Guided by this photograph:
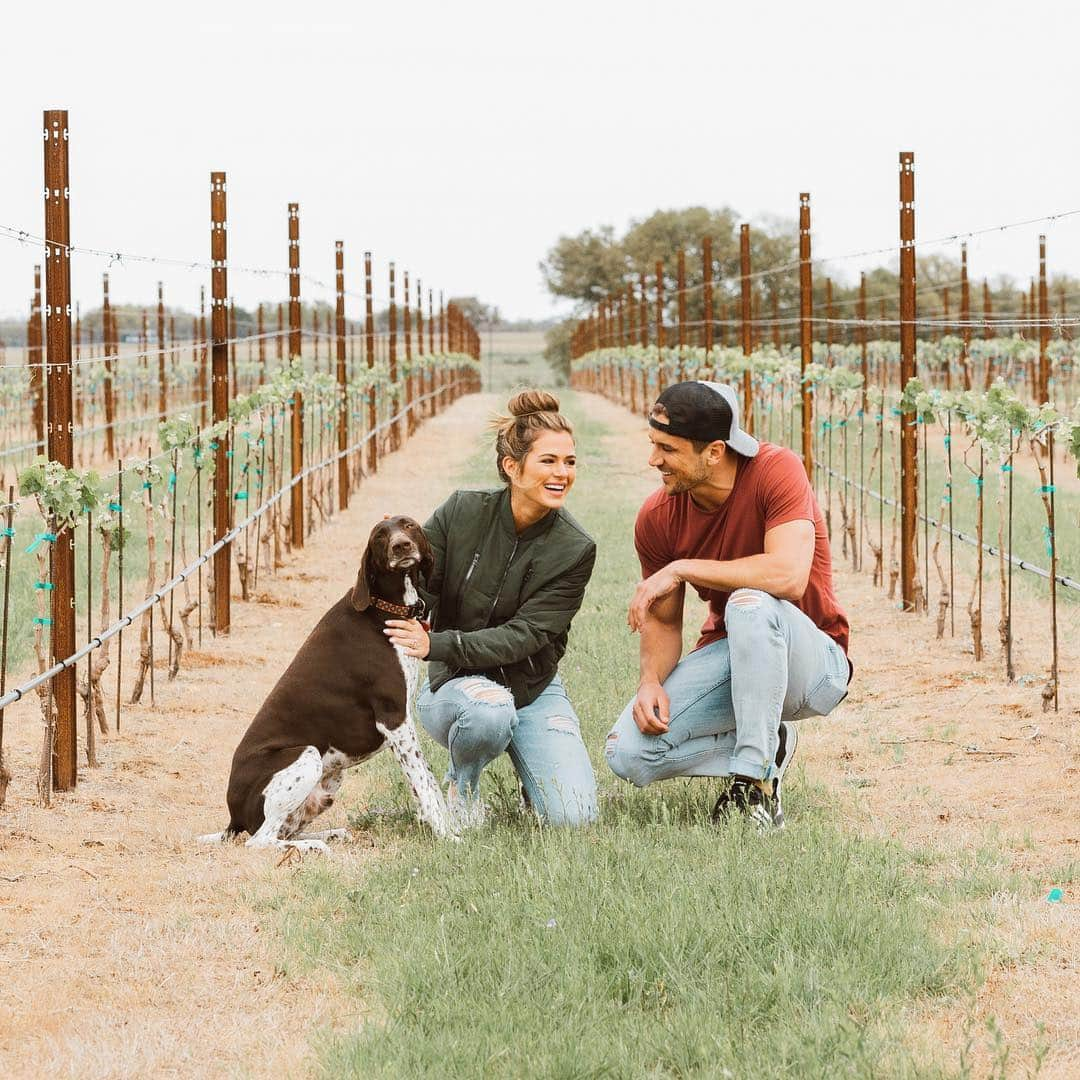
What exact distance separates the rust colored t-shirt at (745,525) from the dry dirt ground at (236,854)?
740 mm

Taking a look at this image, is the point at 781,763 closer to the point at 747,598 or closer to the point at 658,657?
the point at 658,657

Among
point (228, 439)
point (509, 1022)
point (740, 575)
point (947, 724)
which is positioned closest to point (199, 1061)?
point (509, 1022)

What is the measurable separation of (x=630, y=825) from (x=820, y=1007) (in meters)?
1.37

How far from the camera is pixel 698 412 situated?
14.7ft

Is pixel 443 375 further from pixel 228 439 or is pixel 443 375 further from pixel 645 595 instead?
pixel 645 595

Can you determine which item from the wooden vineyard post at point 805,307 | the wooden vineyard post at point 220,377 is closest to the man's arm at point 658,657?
the wooden vineyard post at point 220,377

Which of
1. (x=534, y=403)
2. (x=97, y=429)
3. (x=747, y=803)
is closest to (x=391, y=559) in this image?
(x=534, y=403)

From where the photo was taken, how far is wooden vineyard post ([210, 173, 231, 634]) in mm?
8961

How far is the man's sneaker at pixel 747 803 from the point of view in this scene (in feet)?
14.7

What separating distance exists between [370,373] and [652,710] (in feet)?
47.7

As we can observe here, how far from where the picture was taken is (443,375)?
37.2 m

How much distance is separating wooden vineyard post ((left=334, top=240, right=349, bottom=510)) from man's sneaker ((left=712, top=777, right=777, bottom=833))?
10935 mm

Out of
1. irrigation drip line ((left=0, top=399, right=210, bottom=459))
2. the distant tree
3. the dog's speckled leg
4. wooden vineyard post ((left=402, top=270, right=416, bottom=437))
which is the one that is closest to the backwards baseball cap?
the dog's speckled leg

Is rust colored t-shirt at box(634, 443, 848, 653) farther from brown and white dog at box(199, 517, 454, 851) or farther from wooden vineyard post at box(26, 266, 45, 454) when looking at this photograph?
→ wooden vineyard post at box(26, 266, 45, 454)
